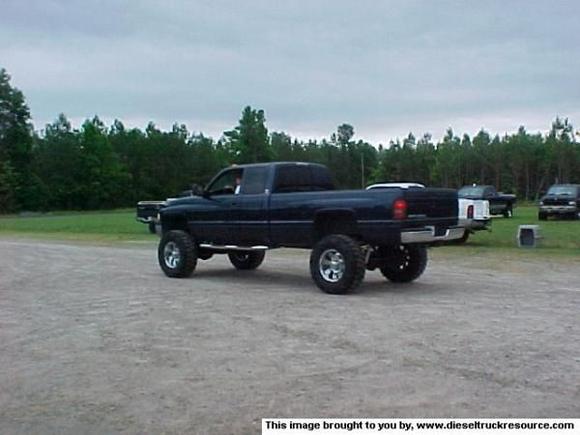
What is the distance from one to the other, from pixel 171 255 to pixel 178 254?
289 mm

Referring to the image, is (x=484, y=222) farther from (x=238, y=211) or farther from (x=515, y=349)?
(x=515, y=349)

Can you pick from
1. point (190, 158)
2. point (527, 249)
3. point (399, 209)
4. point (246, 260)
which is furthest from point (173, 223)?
point (190, 158)

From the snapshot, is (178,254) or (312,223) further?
(178,254)

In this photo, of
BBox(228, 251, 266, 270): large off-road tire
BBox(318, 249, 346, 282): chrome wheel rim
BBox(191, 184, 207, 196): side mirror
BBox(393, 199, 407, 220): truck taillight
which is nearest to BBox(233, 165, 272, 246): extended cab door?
BBox(191, 184, 207, 196): side mirror

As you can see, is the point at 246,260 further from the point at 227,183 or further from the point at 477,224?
the point at 477,224

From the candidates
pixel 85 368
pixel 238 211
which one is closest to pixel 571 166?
pixel 238 211

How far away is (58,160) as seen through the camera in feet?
315

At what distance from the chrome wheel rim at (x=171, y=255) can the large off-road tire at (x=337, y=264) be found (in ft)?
11.0

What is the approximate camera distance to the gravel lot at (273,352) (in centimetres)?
572

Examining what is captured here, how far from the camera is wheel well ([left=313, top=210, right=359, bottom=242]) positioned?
12.1 m

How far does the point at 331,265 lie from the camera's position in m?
12.1

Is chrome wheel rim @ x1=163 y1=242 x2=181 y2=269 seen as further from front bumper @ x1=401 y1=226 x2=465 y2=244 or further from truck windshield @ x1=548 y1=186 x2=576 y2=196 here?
truck windshield @ x1=548 y1=186 x2=576 y2=196

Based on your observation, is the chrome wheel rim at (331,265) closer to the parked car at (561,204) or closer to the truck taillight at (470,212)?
the truck taillight at (470,212)

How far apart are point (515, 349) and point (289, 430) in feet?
11.6
